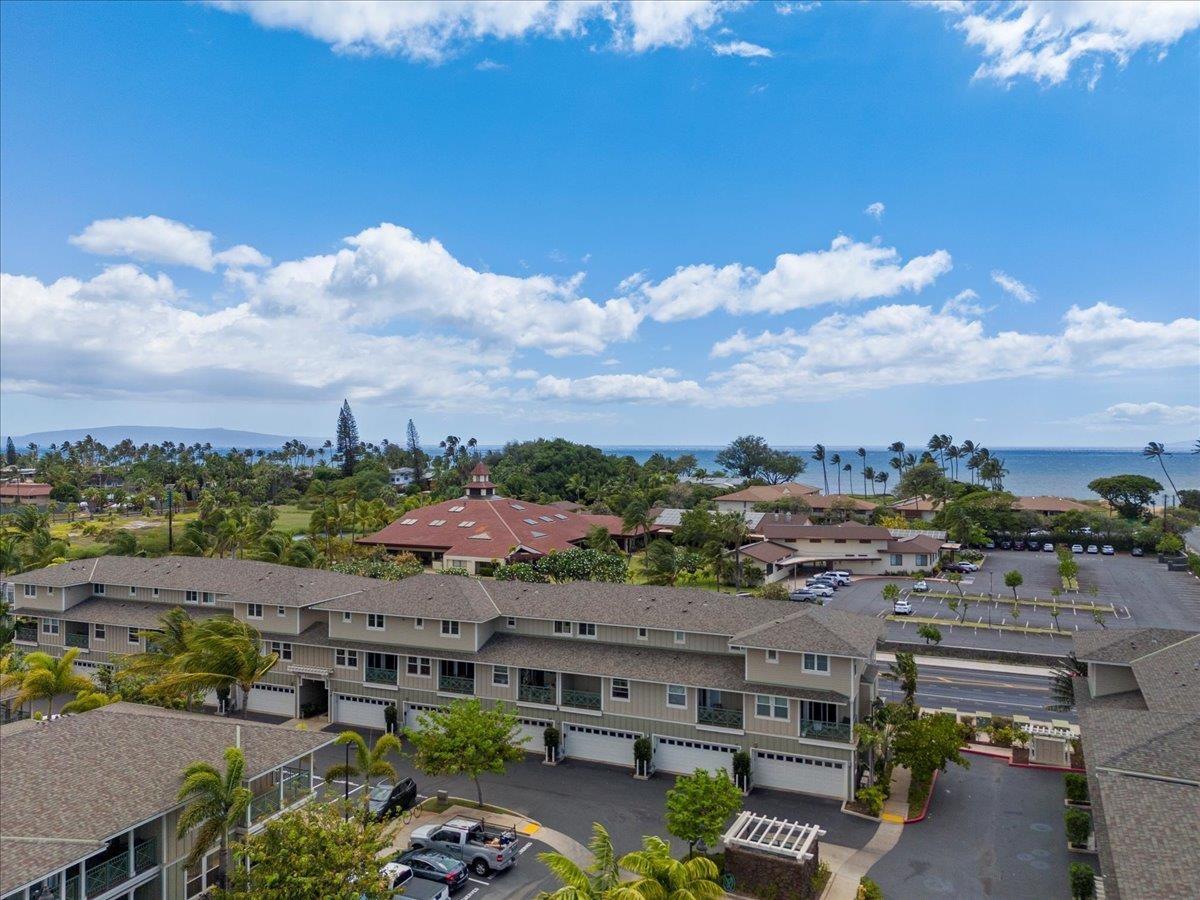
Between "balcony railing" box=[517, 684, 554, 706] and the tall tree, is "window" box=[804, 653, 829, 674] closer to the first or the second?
"balcony railing" box=[517, 684, 554, 706]

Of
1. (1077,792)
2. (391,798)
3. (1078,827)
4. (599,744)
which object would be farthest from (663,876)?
(1077,792)

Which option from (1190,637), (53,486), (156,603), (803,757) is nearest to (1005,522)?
(1190,637)

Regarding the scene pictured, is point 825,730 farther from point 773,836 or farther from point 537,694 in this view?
point 537,694

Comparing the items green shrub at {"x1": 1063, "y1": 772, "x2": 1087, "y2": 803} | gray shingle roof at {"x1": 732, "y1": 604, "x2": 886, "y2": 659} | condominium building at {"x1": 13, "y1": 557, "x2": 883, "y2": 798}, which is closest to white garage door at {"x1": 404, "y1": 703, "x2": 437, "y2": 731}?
condominium building at {"x1": 13, "y1": 557, "x2": 883, "y2": 798}

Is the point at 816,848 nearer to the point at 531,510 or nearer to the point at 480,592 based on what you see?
the point at 480,592

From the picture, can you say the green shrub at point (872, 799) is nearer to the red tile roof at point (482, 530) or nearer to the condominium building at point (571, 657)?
the condominium building at point (571, 657)

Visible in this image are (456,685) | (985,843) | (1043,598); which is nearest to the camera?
(985,843)

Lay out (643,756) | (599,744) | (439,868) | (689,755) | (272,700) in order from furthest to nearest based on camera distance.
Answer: (272,700) < (599,744) < (689,755) < (643,756) < (439,868)

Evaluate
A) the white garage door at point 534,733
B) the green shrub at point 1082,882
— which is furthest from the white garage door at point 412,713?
the green shrub at point 1082,882
